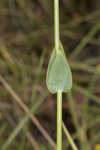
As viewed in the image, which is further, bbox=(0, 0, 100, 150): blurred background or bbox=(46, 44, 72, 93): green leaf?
bbox=(0, 0, 100, 150): blurred background

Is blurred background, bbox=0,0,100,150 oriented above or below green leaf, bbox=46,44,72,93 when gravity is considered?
below

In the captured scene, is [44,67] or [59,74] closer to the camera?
[59,74]

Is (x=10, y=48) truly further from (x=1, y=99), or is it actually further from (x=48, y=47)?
(x=1, y=99)

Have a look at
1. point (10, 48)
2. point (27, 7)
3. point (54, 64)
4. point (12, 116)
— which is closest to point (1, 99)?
point (12, 116)

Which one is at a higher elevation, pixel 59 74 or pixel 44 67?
pixel 59 74
